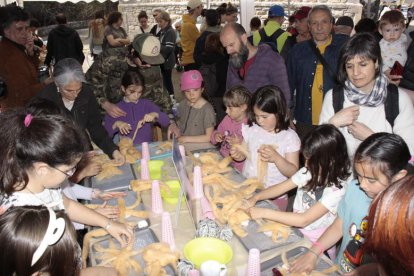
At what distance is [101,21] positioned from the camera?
8.56 m

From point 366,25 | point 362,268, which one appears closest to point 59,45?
point 366,25

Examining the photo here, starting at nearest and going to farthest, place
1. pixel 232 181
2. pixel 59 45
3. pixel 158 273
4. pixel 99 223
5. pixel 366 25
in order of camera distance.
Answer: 1. pixel 158 273
2. pixel 99 223
3. pixel 232 181
4. pixel 366 25
5. pixel 59 45

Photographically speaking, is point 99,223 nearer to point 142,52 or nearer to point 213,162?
point 213,162

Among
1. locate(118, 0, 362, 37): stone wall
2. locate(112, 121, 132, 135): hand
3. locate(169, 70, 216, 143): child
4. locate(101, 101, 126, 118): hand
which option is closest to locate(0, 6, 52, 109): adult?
locate(101, 101, 126, 118): hand

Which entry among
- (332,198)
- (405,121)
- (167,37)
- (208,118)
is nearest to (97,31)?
(167,37)

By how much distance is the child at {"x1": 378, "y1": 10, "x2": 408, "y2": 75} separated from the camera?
4.67 metres

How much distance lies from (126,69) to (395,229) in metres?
3.38

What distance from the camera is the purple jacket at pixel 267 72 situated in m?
3.64

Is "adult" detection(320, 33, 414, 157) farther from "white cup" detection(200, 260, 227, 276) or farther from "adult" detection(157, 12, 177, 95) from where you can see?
"adult" detection(157, 12, 177, 95)

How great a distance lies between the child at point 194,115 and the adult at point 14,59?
1479mm

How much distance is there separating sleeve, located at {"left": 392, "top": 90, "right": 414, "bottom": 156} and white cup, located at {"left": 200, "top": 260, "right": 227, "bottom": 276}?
1557 mm

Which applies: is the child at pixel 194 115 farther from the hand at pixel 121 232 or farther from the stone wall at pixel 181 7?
the stone wall at pixel 181 7

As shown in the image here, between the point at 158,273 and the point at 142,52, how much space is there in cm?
275

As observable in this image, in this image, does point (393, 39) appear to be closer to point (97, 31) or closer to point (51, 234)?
point (51, 234)
